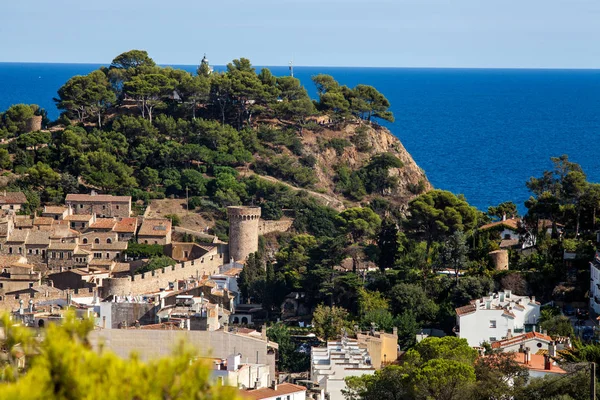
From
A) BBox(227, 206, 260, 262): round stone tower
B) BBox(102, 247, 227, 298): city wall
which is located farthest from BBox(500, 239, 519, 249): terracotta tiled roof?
BBox(102, 247, 227, 298): city wall

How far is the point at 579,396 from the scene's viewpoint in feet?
79.4

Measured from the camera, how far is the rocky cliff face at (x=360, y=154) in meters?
59.0

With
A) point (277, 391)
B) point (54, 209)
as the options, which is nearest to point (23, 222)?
point (54, 209)

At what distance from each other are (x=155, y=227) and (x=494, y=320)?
17.6 meters

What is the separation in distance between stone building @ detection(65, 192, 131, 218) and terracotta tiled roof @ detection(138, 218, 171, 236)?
1.93m

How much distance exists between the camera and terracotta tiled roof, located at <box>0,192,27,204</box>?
48750mm

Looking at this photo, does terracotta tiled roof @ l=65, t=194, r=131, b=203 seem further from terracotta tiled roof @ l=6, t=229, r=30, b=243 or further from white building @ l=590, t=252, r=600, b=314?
white building @ l=590, t=252, r=600, b=314

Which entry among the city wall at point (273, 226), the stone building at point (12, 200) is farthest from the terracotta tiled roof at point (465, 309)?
the stone building at point (12, 200)

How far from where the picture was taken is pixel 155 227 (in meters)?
47.3

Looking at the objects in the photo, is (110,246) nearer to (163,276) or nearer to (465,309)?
(163,276)

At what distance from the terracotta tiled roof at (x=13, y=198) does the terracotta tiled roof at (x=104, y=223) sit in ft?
11.1

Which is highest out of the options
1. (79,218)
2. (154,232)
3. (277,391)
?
(79,218)

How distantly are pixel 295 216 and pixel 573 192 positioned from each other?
14935mm

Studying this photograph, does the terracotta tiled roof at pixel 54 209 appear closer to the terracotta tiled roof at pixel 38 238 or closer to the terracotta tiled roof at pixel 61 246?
the terracotta tiled roof at pixel 38 238
